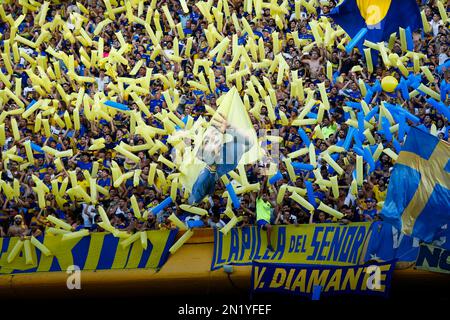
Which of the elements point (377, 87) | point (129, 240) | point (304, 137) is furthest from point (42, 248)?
point (377, 87)

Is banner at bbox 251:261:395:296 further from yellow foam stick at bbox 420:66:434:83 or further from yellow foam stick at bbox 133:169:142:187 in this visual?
yellow foam stick at bbox 420:66:434:83

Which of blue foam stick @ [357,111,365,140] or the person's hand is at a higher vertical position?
blue foam stick @ [357,111,365,140]

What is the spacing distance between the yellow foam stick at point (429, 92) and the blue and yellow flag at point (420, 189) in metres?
2.62

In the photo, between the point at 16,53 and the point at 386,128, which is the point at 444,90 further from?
→ the point at 16,53

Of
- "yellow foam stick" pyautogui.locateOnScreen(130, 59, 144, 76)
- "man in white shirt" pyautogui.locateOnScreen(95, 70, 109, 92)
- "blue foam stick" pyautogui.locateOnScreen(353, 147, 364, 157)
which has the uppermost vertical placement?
"yellow foam stick" pyautogui.locateOnScreen(130, 59, 144, 76)

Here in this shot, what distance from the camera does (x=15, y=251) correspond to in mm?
17688

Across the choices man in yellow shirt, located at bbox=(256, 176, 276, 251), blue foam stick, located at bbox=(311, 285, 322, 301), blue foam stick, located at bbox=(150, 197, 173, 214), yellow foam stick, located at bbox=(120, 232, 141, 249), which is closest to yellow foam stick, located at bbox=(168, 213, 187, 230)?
blue foam stick, located at bbox=(150, 197, 173, 214)

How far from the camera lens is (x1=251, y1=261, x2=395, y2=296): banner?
1650 centimetres

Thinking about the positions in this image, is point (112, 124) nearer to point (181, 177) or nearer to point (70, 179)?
point (70, 179)

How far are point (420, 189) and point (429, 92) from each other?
10.2 ft

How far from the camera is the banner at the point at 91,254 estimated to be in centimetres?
1750

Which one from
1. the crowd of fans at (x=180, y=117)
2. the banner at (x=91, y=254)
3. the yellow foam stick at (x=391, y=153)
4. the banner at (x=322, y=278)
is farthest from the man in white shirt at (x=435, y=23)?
the banner at (x=91, y=254)

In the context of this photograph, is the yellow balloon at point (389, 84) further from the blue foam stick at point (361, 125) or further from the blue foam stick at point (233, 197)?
the blue foam stick at point (233, 197)

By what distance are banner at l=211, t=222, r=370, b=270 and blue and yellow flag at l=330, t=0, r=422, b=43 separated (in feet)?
12.8
